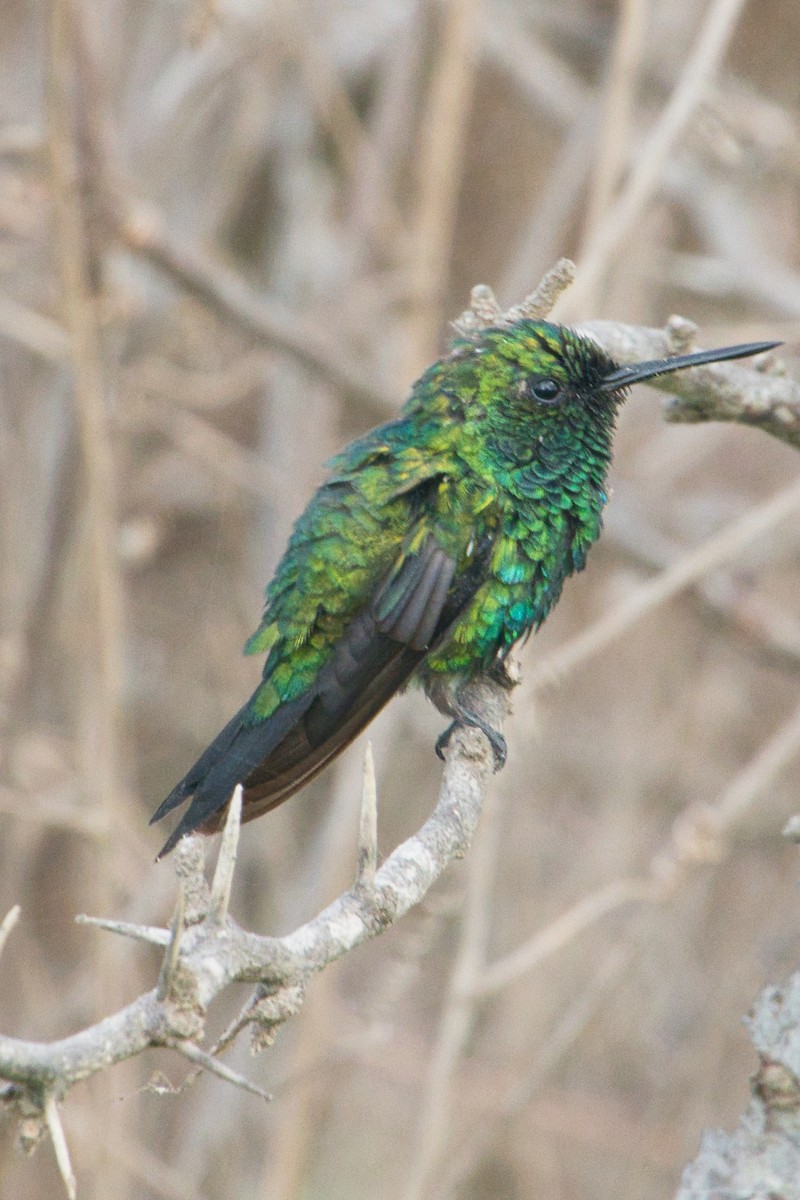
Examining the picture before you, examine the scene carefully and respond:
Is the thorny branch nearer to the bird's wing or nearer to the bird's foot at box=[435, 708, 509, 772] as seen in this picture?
the bird's foot at box=[435, 708, 509, 772]

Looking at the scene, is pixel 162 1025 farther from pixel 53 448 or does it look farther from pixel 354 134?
pixel 354 134

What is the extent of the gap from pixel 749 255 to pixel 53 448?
270cm

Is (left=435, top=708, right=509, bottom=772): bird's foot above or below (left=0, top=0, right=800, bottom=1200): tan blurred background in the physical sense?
below

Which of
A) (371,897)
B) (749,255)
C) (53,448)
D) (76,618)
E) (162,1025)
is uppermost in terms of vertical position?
(749,255)

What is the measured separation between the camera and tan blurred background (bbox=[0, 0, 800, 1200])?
14.3ft

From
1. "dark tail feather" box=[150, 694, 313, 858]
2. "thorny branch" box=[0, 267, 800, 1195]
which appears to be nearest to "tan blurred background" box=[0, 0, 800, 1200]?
"dark tail feather" box=[150, 694, 313, 858]

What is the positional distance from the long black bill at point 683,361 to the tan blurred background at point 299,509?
1148 mm

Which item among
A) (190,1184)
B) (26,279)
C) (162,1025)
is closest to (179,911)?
(162,1025)

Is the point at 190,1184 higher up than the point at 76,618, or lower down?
lower down

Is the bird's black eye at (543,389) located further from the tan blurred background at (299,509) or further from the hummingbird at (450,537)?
the tan blurred background at (299,509)

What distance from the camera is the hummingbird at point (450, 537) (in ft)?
9.62

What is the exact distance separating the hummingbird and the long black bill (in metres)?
0.10

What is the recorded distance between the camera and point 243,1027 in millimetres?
1543

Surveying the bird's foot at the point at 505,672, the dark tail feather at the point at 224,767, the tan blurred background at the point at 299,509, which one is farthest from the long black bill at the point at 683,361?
the tan blurred background at the point at 299,509
